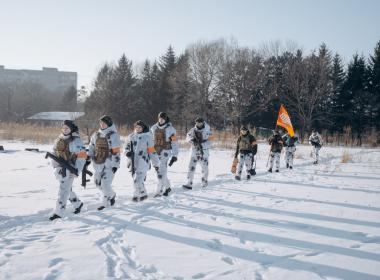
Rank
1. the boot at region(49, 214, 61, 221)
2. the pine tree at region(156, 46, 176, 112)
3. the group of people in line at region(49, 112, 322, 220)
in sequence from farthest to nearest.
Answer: the pine tree at region(156, 46, 176, 112) → the group of people in line at region(49, 112, 322, 220) → the boot at region(49, 214, 61, 221)

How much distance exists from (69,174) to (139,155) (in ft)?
6.69

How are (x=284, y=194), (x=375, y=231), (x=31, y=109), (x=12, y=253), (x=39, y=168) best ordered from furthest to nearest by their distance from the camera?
(x=31, y=109)
(x=39, y=168)
(x=284, y=194)
(x=375, y=231)
(x=12, y=253)

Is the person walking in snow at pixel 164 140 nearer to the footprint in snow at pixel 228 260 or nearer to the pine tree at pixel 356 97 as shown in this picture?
the footprint in snow at pixel 228 260

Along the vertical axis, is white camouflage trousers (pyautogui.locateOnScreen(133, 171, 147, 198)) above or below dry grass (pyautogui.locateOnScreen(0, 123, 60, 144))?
below

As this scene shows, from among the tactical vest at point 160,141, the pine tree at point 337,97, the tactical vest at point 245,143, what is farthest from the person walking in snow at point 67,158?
the pine tree at point 337,97

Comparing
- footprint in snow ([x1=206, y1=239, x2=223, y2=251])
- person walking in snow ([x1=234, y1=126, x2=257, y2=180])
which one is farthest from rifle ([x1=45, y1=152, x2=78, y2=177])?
person walking in snow ([x1=234, y1=126, x2=257, y2=180])

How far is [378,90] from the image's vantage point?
4538 centimetres

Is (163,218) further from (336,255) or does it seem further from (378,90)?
(378,90)

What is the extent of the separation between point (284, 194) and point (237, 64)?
35618mm

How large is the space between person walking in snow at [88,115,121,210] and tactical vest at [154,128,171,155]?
1876 mm

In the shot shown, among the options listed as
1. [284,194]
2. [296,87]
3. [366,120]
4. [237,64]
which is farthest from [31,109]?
[284,194]

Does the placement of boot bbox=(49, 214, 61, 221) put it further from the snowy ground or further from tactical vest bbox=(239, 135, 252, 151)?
tactical vest bbox=(239, 135, 252, 151)

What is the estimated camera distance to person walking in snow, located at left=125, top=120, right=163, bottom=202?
859 cm

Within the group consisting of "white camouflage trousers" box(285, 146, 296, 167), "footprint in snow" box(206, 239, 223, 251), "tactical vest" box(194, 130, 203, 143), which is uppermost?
"tactical vest" box(194, 130, 203, 143)
